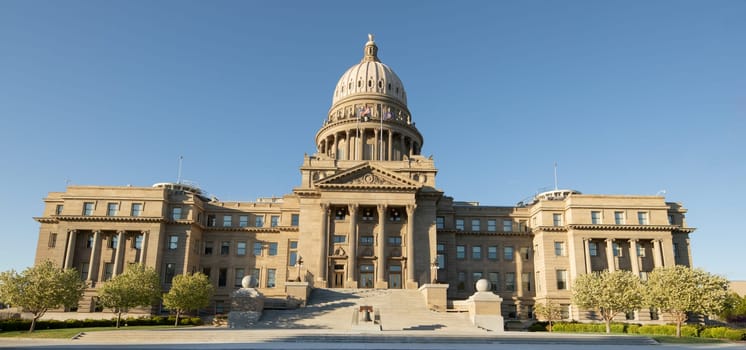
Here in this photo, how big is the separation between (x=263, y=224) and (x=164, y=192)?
509 inches

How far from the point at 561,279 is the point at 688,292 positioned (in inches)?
806

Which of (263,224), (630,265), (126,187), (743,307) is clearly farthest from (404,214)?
(743,307)

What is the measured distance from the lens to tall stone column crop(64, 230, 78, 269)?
60281 mm

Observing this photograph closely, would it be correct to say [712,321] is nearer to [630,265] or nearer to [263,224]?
[630,265]

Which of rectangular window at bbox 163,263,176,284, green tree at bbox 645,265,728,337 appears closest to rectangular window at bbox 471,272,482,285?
green tree at bbox 645,265,728,337

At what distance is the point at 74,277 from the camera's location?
149 feet

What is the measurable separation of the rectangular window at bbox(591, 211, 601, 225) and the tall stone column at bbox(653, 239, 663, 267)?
6.92 m

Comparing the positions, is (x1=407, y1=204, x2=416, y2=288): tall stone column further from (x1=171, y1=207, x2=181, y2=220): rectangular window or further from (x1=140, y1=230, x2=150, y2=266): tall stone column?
(x1=140, y1=230, x2=150, y2=266): tall stone column

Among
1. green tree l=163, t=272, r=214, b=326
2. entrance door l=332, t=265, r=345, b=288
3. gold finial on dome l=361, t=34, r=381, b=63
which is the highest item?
gold finial on dome l=361, t=34, r=381, b=63

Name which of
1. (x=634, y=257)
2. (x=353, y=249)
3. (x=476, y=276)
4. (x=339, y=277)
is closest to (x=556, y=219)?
(x=634, y=257)

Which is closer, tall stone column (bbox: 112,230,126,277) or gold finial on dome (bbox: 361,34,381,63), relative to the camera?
tall stone column (bbox: 112,230,126,277)

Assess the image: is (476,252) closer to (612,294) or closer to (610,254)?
(610,254)

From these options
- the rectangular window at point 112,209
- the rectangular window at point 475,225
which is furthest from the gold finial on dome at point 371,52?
the rectangular window at point 112,209

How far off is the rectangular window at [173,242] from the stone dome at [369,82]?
1527 inches
